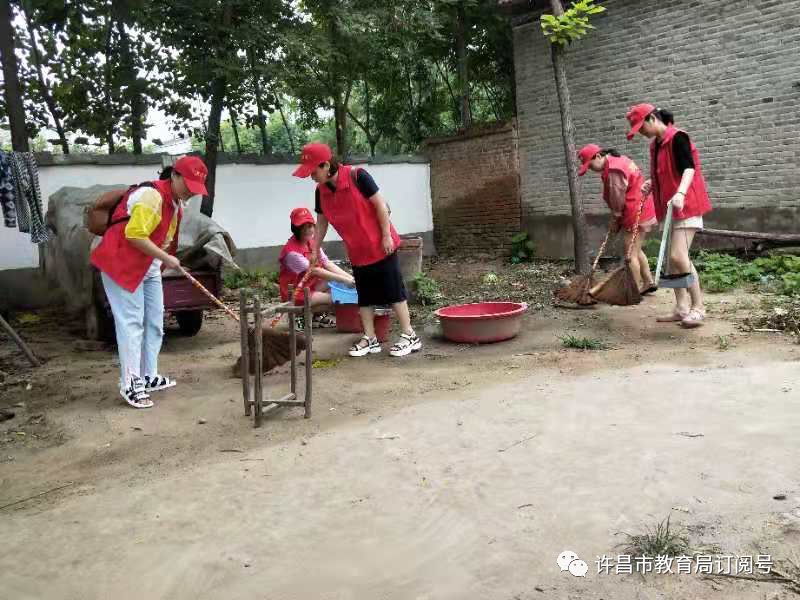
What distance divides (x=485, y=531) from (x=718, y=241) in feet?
Result: 26.6

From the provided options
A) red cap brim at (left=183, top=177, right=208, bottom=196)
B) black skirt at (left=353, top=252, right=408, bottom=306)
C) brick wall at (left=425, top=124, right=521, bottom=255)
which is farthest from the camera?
brick wall at (left=425, top=124, right=521, bottom=255)

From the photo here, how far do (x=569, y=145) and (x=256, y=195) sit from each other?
4926mm

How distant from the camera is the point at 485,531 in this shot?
2.34 metres

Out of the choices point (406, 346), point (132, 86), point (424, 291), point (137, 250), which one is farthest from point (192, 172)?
point (132, 86)

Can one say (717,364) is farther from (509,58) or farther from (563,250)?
(509,58)

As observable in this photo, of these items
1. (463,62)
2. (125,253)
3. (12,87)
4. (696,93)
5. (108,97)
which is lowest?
(125,253)

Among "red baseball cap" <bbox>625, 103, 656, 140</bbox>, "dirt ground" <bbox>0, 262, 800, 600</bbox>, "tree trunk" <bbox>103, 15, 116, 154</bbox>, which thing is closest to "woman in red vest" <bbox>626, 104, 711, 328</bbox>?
"red baseball cap" <bbox>625, 103, 656, 140</bbox>

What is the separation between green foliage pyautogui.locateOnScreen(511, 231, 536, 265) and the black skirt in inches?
261

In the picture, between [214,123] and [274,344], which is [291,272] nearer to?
[274,344]

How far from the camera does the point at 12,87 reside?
7.91 metres

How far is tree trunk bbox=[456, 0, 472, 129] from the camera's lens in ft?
41.1

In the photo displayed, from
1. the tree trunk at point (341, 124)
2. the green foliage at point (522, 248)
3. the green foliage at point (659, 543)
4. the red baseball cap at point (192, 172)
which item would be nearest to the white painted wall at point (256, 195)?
the tree trunk at point (341, 124)

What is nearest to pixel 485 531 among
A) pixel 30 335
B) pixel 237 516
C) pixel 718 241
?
pixel 237 516

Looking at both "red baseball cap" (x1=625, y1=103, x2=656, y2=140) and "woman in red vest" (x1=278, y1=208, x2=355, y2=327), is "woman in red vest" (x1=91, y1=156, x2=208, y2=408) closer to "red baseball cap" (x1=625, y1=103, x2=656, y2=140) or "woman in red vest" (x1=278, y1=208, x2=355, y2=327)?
"woman in red vest" (x1=278, y1=208, x2=355, y2=327)
